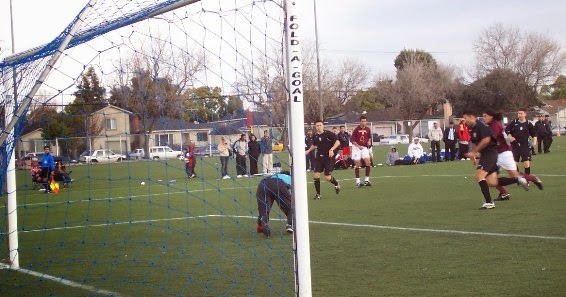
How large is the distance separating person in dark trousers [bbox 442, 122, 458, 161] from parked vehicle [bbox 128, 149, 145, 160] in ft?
→ 78.5

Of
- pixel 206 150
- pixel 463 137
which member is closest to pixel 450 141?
pixel 463 137

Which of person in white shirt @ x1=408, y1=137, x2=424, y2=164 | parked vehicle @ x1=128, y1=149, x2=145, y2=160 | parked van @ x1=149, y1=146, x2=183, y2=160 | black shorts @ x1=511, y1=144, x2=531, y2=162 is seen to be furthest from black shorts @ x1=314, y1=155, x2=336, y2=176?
person in white shirt @ x1=408, y1=137, x2=424, y2=164

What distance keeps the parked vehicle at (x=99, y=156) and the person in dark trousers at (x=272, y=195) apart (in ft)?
7.98

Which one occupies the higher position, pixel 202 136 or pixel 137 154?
pixel 202 136

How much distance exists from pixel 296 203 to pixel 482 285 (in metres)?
2.43

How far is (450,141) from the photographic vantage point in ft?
104

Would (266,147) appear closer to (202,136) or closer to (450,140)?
(202,136)

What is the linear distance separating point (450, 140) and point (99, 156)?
80.5ft

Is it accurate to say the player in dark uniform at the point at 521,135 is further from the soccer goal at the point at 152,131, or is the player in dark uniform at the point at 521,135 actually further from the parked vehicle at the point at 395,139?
the parked vehicle at the point at 395,139

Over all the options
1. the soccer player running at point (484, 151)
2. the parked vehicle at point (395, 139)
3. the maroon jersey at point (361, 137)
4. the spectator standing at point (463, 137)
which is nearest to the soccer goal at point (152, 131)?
the soccer player running at point (484, 151)

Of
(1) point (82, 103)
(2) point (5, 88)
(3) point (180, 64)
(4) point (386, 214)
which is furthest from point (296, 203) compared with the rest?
(4) point (386, 214)

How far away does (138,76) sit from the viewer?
731 cm

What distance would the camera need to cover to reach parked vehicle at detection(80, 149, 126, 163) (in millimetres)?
8625

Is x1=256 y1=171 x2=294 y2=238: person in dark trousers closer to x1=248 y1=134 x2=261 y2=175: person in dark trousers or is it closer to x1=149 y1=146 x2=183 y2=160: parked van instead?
x1=248 y1=134 x2=261 y2=175: person in dark trousers
